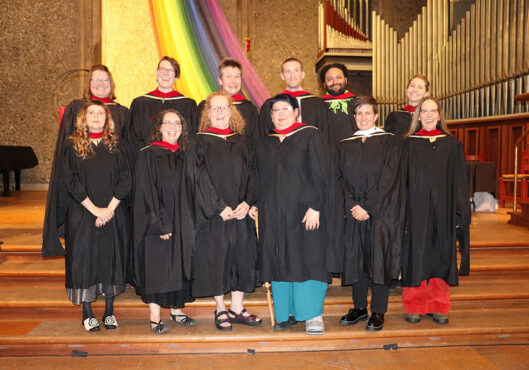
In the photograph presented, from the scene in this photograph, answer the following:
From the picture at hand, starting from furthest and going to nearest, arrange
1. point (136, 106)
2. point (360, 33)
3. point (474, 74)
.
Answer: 1. point (360, 33)
2. point (474, 74)
3. point (136, 106)

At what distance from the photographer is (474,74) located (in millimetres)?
7785

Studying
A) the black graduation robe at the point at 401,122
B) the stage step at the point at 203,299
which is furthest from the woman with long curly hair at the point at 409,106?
the stage step at the point at 203,299

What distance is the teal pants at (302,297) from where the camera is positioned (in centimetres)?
321

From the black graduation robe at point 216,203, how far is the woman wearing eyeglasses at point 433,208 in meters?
1.18

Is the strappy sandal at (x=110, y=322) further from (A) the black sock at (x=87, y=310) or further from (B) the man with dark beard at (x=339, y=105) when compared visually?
(B) the man with dark beard at (x=339, y=105)

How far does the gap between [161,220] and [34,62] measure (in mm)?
8434

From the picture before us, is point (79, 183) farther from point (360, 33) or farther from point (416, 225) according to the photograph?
point (360, 33)

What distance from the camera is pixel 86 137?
3221mm

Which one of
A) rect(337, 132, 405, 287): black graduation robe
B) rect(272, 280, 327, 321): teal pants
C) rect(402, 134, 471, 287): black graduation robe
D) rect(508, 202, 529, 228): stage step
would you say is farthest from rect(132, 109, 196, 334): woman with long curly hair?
rect(508, 202, 529, 228): stage step

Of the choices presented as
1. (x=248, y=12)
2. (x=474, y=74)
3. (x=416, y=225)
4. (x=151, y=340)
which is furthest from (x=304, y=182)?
(x=248, y=12)

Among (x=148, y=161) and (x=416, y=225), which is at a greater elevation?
(x=148, y=161)

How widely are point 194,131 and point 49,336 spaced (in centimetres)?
184

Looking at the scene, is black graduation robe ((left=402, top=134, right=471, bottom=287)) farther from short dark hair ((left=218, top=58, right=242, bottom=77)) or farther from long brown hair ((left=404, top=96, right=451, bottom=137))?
short dark hair ((left=218, top=58, right=242, bottom=77))

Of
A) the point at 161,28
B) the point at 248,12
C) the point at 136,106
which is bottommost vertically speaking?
the point at 136,106
